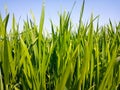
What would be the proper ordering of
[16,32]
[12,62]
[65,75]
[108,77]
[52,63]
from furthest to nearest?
1. [16,32]
2. [52,63]
3. [12,62]
4. [108,77]
5. [65,75]

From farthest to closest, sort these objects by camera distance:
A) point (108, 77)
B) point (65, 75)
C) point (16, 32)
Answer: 1. point (16, 32)
2. point (108, 77)
3. point (65, 75)

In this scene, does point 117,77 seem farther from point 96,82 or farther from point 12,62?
point 12,62

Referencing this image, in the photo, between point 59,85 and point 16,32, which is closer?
point 59,85

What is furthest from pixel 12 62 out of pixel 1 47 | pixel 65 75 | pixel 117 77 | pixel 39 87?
pixel 117 77

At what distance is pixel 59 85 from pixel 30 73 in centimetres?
16

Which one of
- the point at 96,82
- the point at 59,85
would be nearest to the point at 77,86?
the point at 59,85

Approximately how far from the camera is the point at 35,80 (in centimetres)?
64

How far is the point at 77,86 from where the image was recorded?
25.0 inches

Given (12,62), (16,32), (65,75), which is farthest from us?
(16,32)

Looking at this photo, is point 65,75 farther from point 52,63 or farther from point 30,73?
point 52,63

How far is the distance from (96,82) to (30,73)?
264 mm

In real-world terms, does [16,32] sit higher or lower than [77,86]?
higher

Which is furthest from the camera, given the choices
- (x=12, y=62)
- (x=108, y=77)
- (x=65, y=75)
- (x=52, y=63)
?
(x=52, y=63)

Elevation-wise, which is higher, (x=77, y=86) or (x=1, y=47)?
(x=1, y=47)
